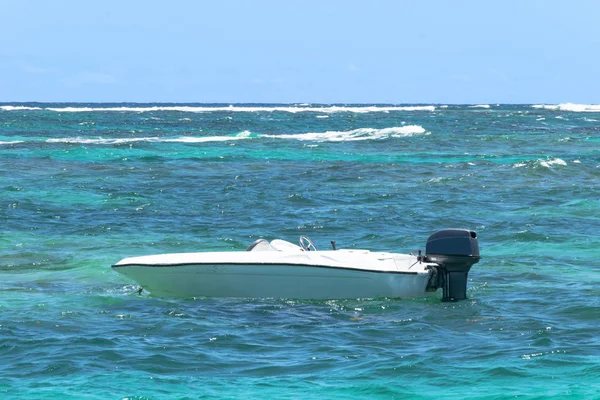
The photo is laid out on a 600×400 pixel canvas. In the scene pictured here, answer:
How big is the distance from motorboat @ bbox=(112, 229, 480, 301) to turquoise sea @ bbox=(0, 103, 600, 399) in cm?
Result: 21

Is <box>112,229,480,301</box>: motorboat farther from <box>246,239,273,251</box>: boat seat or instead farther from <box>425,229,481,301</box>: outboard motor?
<box>246,239,273,251</box>: boat seat

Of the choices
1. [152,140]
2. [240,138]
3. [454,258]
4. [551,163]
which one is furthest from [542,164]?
[152,140]

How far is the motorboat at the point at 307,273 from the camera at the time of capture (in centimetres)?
1453

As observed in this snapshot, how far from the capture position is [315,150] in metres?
50.7

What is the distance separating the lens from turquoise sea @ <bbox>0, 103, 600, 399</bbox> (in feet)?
35.2

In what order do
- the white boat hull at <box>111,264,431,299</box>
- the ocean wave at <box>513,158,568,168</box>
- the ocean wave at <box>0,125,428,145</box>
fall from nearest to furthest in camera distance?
the white boat hull at <box>111,264,431,299</box>, the ocean wave at <box>513,158,568,168</box>, the ocean wave at <box>0,125,428,145</box>

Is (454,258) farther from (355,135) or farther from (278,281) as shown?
(355,135)

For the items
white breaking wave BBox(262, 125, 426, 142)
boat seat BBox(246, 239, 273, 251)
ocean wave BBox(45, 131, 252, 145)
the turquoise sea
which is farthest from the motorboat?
white breaking wave BBox(262, 125, 426, 142)

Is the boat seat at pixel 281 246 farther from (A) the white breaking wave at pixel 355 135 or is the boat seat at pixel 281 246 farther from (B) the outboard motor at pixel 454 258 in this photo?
(A) the white breaking wave at pixel 355 135

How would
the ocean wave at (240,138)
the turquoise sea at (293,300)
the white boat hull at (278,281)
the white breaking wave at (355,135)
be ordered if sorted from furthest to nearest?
the white breaking wave at (355,135), the ocean wave at (240,138), the white boat hull at (278,281), the turquoise sea at (293,300)

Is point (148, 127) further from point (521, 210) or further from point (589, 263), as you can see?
point (589, 263)

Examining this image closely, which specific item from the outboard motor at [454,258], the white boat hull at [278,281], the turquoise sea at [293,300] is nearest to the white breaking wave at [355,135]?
the turquoise sea at [293,300]

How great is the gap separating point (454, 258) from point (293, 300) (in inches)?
96.1

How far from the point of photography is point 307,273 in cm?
1450
